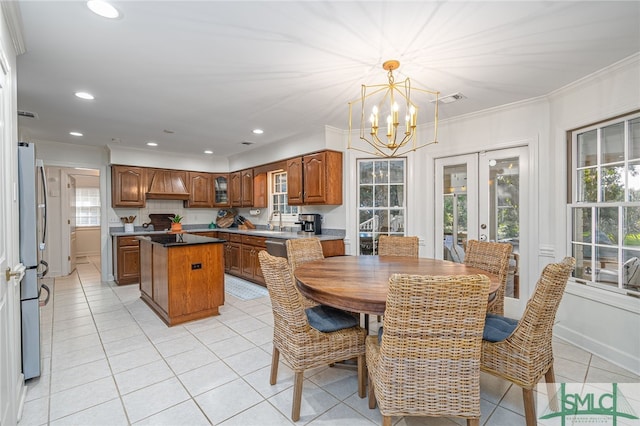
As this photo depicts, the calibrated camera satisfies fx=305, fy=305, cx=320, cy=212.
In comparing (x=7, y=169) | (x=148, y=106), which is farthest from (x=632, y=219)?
(x=148, y=106)

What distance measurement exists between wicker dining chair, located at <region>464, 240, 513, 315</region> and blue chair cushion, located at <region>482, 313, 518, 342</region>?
0.24 m

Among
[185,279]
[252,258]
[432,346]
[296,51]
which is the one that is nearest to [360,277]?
[432,346]

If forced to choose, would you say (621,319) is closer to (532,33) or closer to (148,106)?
(532,33)

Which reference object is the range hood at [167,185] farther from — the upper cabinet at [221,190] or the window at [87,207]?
the window at [87,207]

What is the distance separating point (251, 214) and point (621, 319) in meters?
5.71

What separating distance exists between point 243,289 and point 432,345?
154 inches

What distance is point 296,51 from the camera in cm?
229

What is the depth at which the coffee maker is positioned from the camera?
4910 mm

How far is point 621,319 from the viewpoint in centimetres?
252

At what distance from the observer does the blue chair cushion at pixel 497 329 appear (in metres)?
1.82

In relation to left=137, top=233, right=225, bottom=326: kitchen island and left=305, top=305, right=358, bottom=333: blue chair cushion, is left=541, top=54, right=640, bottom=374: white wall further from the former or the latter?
left=137, top=233, right=225, bottom=326: kitchen island

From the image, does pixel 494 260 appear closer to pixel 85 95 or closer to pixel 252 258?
pixel 252 258

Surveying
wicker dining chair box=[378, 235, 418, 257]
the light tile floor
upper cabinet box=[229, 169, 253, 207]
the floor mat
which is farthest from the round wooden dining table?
upper cabinet box=[229, 169, 253, 207]

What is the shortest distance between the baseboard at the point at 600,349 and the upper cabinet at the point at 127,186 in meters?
6.44
